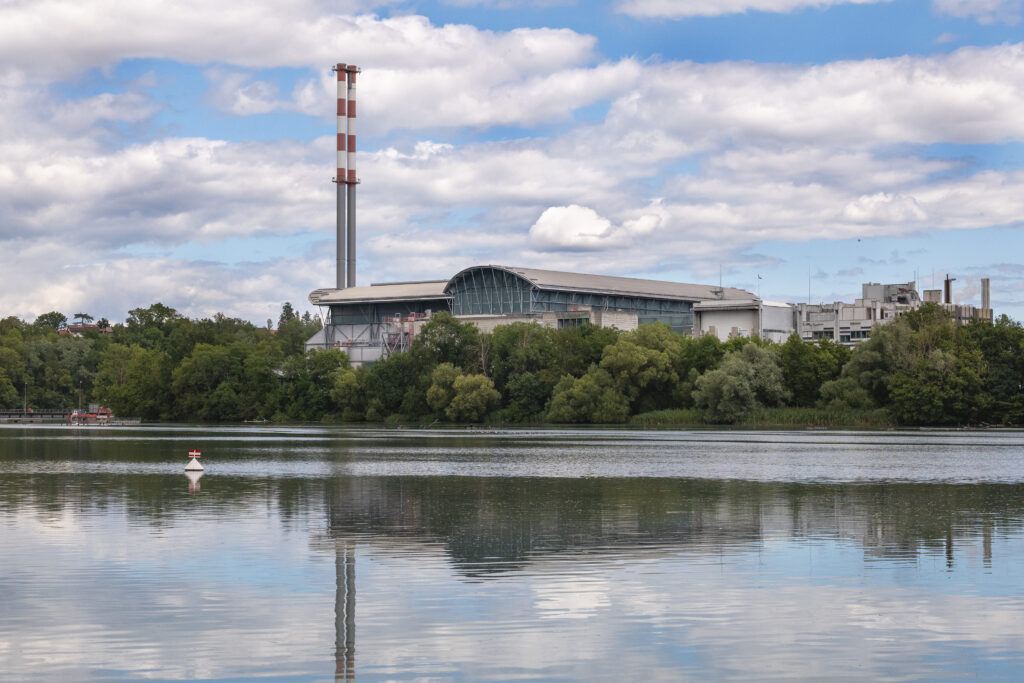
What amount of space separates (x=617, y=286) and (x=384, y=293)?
30985 mm

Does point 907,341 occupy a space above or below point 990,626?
above

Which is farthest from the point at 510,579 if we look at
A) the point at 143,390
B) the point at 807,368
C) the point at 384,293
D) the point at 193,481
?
the point at 143,390

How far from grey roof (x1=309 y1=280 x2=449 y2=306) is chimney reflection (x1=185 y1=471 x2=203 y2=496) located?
11546 cm

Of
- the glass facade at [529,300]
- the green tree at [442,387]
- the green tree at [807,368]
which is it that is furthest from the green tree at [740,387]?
the glass facade at [529,300]

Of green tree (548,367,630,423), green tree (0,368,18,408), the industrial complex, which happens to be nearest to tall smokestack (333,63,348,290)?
the industrial complex

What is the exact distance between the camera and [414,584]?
1881 cm

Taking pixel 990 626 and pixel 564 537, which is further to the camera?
pixel 564 537

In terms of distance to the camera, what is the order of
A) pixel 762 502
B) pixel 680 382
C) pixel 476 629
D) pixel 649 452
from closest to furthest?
pixel 476 629, pixel 762 502, pixel 649 452, pixel 680 382

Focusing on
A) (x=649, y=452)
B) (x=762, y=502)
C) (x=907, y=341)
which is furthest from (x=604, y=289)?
(x=762, y=502)

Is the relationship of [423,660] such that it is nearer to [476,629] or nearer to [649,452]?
[476,629]

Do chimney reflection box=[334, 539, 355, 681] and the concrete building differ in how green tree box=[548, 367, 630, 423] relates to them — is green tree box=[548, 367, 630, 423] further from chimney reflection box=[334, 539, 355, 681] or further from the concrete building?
chimney reflection box=[334, 539, 355, 681]

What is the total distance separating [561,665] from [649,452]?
52710mm

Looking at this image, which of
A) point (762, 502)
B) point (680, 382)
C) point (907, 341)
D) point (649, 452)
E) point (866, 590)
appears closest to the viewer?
point (866, 590)

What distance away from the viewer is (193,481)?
135 ft
